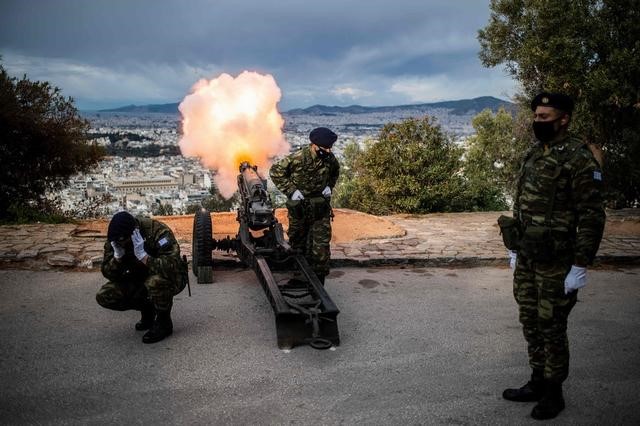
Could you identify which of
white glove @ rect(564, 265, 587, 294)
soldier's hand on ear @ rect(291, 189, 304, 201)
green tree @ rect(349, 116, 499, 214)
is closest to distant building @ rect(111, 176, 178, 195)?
green tree @ rect(349, 116, 499, 214)

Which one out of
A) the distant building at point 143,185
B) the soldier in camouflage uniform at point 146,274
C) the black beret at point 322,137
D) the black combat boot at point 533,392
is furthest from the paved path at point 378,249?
the distant building at point 143,185

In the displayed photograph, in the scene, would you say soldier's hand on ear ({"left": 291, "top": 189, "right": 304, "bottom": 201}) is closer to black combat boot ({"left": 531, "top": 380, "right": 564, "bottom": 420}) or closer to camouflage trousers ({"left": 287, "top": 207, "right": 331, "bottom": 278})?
camouflage trousers ({"left": 287, "top": 207, "right": 331, "bottom": 278})

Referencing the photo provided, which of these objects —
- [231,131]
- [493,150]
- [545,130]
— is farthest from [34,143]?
[493,150]

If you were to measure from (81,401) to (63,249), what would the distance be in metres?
4.34

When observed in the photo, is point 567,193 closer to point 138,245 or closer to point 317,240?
point 317,240

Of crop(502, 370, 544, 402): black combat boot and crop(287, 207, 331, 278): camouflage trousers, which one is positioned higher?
crop(287, 207, 331, 278): camouflage trousers

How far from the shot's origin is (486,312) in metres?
5.52

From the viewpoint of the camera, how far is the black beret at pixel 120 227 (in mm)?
4316

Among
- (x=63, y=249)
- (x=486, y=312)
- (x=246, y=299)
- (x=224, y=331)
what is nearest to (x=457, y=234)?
(x=486, y=312)

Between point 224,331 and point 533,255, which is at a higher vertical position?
point 533,255

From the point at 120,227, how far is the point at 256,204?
7.40 ft

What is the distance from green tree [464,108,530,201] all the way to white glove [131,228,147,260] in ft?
69.6

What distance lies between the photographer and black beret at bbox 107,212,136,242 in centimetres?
432

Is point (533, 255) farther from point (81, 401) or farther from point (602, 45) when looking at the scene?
point (602, 45)
